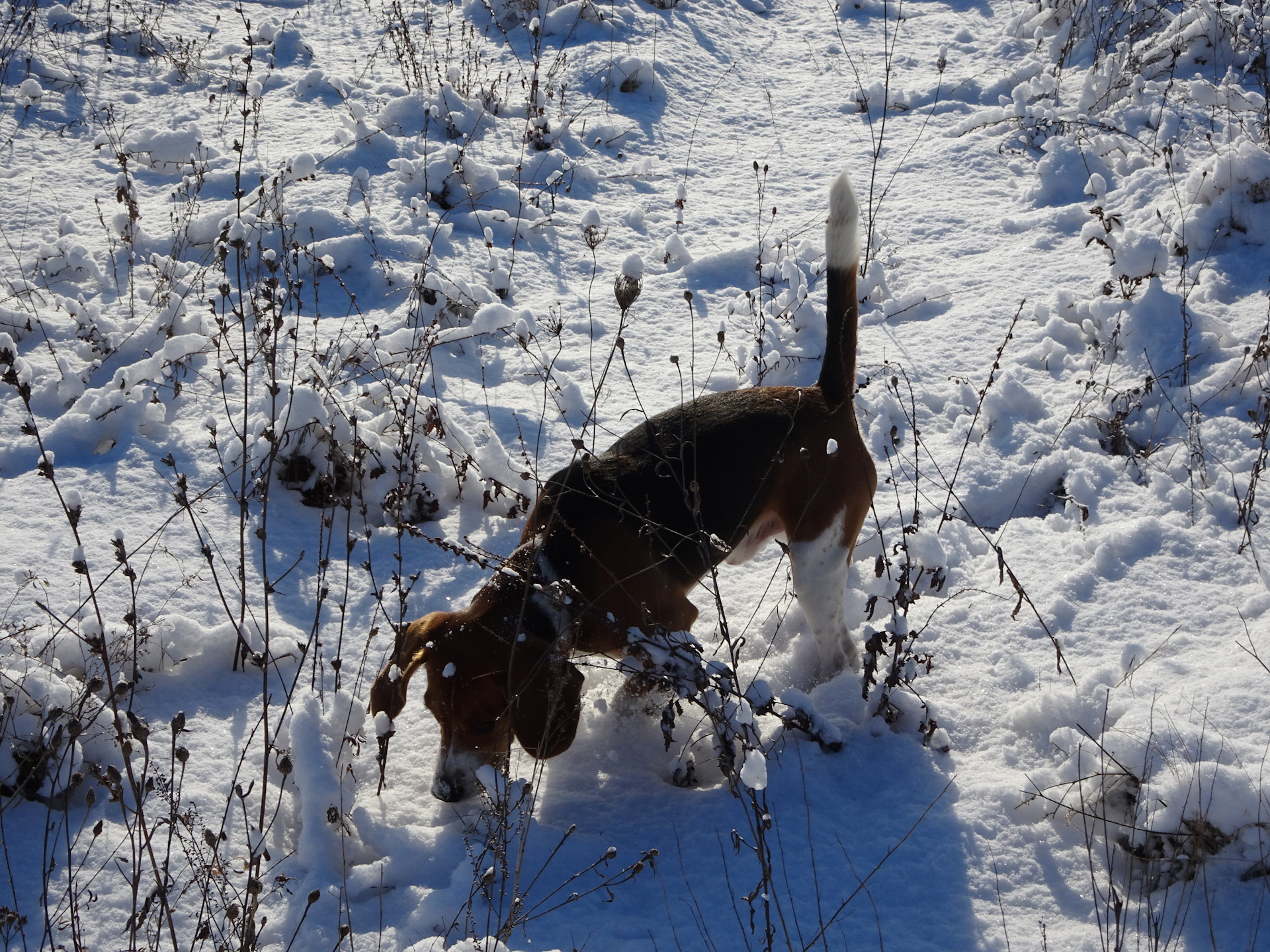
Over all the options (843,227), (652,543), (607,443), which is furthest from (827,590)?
(607,443)

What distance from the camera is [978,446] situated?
432 cm

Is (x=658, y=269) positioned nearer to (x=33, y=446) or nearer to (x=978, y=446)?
(x=978, y=446)

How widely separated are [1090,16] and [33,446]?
7.98 m

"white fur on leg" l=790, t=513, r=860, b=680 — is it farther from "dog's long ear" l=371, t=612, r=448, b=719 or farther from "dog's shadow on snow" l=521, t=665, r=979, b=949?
"dog's long ear" l=371, t=612, r=448, b=719

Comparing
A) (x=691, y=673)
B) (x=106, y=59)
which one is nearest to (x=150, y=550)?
(x=691, y=673)

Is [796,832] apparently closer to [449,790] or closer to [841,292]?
[449,790]

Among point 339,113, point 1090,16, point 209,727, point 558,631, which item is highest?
point 1090,16

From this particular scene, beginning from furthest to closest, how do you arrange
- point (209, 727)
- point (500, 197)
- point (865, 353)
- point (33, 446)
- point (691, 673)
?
1. point (500, 197)
2. point (865, 353)
3. point (33, 446)
4. point (209, 727)
5. point (691, 673)

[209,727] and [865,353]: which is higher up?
[865,353]

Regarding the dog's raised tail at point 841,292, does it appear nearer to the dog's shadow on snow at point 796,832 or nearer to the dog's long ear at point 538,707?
the dog's shadow on snow at point 796,832

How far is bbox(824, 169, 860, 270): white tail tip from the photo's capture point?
118 inches

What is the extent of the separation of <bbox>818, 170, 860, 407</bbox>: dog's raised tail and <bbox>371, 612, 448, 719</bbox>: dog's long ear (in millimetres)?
1556

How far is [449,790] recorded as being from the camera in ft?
8.95

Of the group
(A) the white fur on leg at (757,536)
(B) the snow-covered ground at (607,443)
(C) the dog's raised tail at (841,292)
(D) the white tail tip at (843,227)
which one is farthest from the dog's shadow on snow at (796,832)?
(D) the white tail tip at (843,227)
